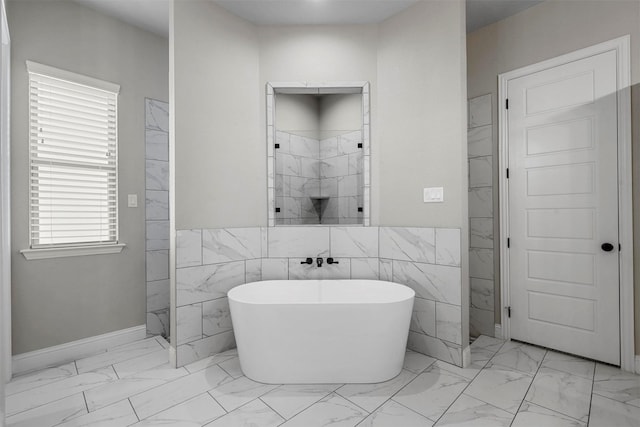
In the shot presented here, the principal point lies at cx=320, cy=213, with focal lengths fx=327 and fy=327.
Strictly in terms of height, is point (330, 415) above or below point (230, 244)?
below

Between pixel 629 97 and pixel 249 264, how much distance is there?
121 inches

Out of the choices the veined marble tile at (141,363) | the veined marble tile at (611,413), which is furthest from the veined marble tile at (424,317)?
the veined marble tile at (141,363)

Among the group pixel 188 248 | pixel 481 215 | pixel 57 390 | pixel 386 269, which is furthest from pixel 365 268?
pixel 57 390

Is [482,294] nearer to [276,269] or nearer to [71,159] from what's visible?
[276,269]

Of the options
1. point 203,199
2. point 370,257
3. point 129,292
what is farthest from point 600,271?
point 129,292

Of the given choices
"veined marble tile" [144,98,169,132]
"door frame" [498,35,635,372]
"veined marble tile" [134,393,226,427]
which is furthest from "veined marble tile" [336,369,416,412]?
"veined marble tile" [144,98,169,132]

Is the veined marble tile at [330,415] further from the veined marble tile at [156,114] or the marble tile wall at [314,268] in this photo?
the veined marble tile at [156,114]

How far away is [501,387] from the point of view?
83.2 inches

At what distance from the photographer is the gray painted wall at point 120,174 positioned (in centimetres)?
231

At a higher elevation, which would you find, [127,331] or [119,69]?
[119,69]

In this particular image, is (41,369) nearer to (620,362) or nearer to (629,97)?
(620,362)

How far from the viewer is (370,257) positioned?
114 inches

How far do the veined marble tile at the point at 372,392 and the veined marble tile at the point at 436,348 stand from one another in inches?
16.3

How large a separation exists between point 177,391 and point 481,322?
2.56 meters
